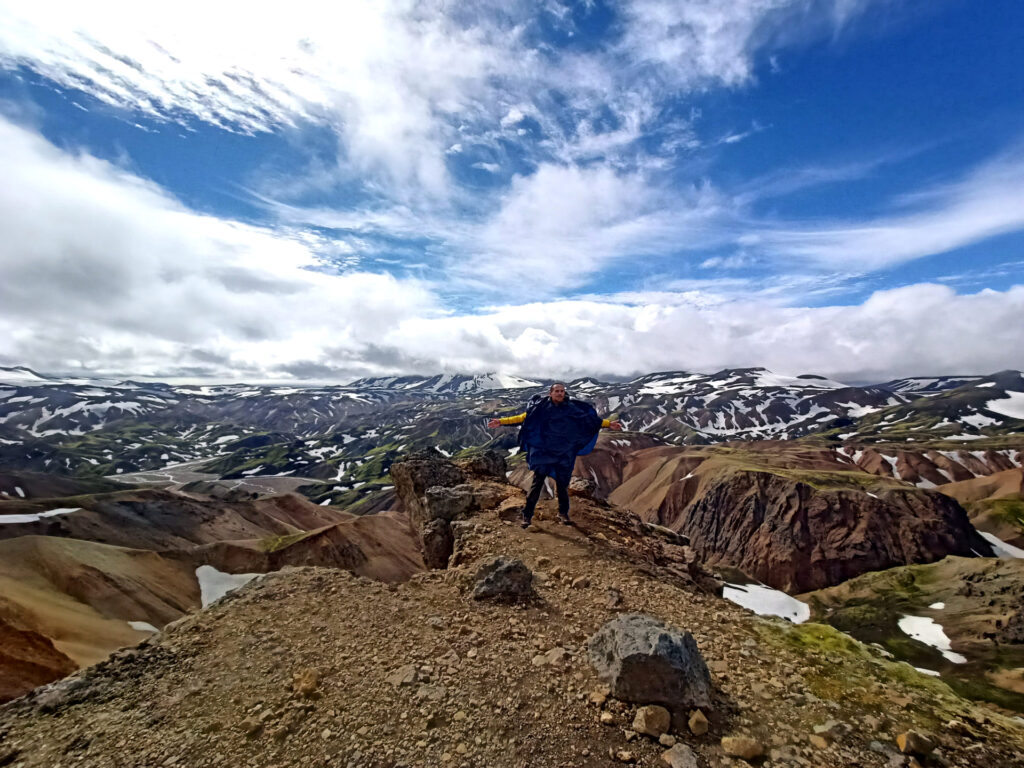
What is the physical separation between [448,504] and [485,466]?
611cm

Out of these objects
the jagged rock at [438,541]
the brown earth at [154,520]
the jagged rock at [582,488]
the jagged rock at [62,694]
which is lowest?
the brown earth at [154,520]

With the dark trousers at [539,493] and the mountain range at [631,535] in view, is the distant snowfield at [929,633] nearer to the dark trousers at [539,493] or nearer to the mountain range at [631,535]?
the mountain range at [631,535]

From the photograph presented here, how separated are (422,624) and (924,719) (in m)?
7.57

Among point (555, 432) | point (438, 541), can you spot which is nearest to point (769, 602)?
point (438, 541)

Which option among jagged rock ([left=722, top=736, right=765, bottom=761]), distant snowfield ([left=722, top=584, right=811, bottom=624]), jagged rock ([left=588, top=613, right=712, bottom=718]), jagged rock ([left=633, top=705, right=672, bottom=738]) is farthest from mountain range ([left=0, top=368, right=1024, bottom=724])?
jagged rock ([left=722, top=736, right=765, bottom=761])

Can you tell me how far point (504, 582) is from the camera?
10.1 m

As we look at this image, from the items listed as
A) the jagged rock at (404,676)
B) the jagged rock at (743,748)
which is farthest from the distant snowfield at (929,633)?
the jagged rock at (404,676)

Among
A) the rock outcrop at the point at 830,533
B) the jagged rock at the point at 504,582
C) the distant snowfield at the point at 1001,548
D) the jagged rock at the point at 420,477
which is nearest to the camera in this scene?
the jagged rock at the point at 504,582

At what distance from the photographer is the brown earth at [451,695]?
610cm

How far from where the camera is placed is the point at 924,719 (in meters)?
6.56

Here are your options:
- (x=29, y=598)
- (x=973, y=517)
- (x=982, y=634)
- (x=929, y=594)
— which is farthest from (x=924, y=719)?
(x=973, y=517)

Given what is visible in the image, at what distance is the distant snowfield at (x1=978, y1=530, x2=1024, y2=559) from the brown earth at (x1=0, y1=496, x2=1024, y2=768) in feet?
448

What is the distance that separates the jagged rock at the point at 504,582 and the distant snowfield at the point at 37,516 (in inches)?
3168

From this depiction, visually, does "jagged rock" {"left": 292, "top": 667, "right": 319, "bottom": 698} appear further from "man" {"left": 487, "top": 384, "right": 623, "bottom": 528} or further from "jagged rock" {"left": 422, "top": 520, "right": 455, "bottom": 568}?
"jagged rock" {"left": 422, "top": 520, "right": 455, "bottom": 568}
